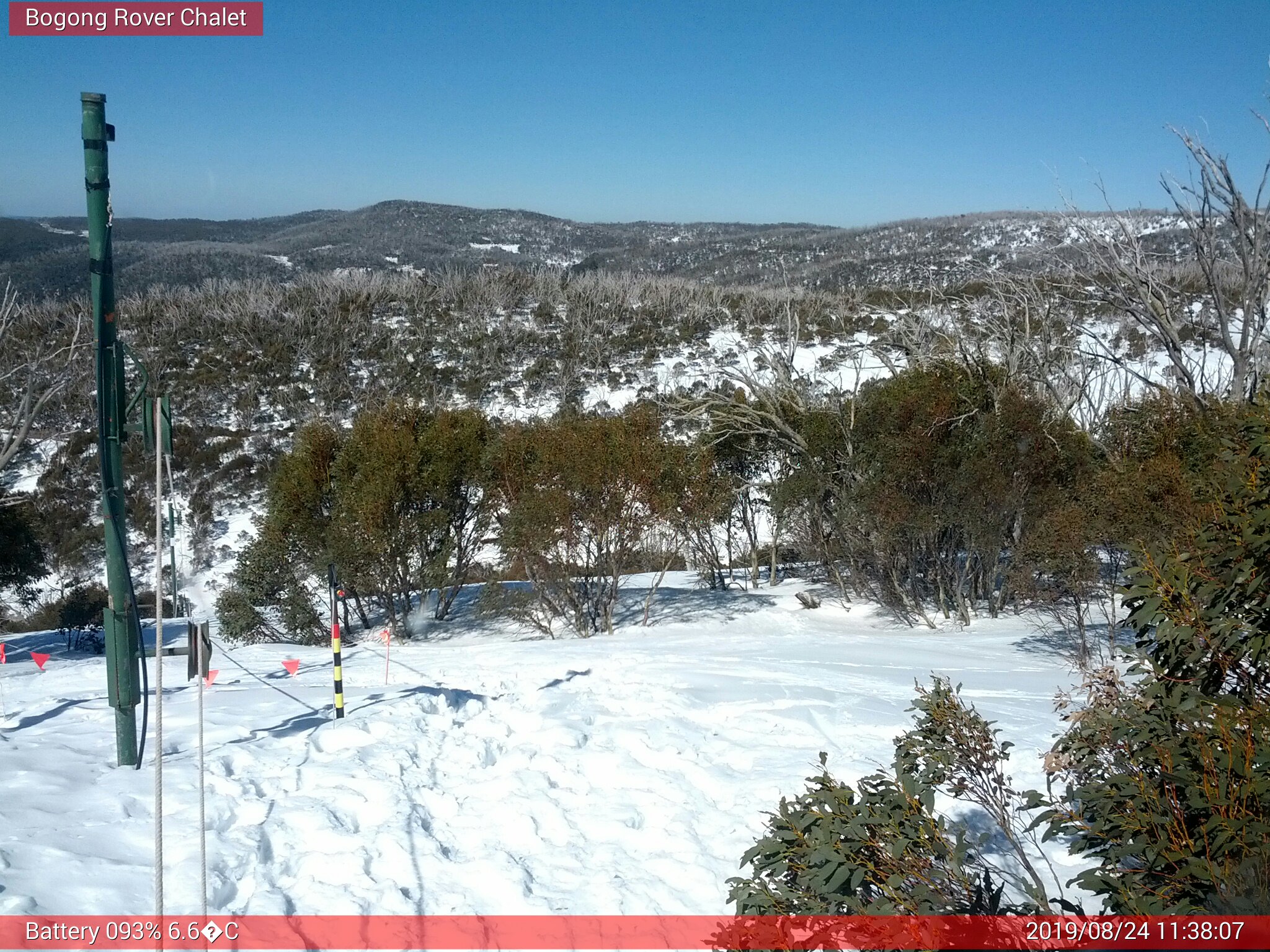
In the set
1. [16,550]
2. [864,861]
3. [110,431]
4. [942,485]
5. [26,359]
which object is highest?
[26,359]

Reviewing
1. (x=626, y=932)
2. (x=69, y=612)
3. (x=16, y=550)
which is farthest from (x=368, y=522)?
(x=626, y=932)

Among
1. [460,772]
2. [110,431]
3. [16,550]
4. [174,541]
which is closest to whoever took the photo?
[174,541]

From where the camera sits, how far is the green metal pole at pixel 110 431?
5137mm

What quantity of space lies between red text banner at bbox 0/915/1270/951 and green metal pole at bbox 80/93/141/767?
2.05 m

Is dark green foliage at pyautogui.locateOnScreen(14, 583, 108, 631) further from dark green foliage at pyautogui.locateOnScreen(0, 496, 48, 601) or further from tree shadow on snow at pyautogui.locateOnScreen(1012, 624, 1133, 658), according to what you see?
tree shadow on snow at pyautogui.locateOnScreen(1012, 624, 1133, 658)

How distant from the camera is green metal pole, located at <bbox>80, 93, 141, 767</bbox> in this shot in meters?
5.14

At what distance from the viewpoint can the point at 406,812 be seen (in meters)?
5.52

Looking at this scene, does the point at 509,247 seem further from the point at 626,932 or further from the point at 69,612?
the point at 626,932

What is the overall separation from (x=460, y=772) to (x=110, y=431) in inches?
137

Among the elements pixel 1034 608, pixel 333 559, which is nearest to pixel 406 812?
pixel 333 559

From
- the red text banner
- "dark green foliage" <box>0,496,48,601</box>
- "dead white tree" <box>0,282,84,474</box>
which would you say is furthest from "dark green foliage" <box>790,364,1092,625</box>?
"dead white tree" <box>0,282,84,474</box>

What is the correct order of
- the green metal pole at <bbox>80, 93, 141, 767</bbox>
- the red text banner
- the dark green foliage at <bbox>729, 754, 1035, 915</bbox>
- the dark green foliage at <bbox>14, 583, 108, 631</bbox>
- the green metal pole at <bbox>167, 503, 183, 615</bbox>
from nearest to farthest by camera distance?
the red text banner
the dark green foliage at <bbox>729, 754, 1035, 915</bbox>
the green metal pole at <bbox>167, 503, 183, 615</bbox>
the green metal pole at <bbox>80, 93, 141, 767</bbox>
the dark green foliage at <bbox>14, 583, 108, 631</bbox>

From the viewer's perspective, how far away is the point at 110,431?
5211 millimetres

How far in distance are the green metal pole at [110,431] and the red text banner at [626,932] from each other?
205 centimetres
